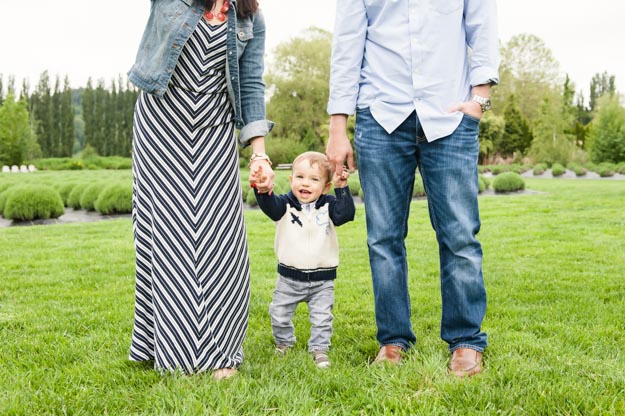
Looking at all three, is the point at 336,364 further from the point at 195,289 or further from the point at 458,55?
the point at 458,55

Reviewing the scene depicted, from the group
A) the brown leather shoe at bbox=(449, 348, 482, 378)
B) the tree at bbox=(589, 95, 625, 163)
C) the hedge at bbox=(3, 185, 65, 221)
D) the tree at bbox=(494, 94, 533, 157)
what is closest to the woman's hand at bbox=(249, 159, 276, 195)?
the brown leather shoe at bbox=(449, 348, 482, 378)

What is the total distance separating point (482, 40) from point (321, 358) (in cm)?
157

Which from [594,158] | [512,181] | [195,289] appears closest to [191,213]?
[195,289]

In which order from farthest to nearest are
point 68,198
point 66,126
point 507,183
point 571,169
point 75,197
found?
point 66,126
point 571,169
point 507,183
point 68,198
point 75,197

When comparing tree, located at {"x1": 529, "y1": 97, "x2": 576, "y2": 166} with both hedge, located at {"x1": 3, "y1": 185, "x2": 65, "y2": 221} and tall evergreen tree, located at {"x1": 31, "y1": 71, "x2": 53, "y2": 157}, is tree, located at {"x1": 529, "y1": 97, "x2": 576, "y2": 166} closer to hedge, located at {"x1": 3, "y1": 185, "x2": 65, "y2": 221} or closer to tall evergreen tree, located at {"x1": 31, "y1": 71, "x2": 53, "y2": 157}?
hedge, located at {"x1": 3, "y1": 185, "x2": 65, "y2": 221}

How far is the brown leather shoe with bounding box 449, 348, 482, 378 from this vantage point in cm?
252

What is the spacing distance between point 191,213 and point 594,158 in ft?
95.4

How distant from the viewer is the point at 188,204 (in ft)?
8.32

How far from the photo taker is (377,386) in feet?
7.67

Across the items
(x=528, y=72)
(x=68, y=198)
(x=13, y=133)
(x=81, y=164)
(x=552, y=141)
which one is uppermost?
(x=528, y=72)

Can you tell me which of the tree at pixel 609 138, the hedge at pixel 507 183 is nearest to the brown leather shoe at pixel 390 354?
the hedge at pixel 507 183

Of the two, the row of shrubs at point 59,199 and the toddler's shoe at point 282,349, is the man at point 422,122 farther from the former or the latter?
the row of shrubs at point 59,199

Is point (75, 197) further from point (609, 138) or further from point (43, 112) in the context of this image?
point (43, 112)

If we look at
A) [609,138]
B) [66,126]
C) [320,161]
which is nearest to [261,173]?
[320,161]
